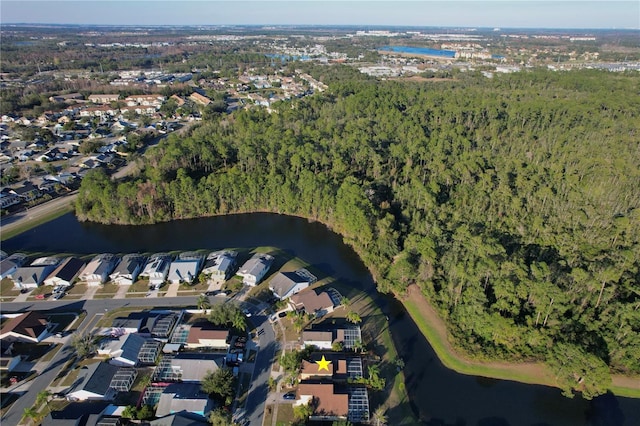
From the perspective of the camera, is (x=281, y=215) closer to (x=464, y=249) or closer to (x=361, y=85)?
(x=464, y=249)

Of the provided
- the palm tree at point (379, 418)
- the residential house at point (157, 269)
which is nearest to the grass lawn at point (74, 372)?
the residential house at point (157, 269)

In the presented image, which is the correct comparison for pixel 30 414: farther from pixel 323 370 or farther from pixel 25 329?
pixel 323 370

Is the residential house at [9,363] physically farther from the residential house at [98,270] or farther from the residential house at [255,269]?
the residential house at [255,269]

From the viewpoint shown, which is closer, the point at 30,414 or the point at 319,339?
the point at 30,414

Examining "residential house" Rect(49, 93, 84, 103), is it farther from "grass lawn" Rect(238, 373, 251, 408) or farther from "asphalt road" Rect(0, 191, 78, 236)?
"grass lawn" Rect(238, 373, 251, 408)

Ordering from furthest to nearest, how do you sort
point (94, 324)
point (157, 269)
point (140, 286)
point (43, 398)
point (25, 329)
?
point (157, 269)
point (140, 286)
point (94, 324)
point (25, 329)
point (43, 398)

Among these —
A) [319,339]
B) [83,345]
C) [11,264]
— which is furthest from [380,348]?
[11,264]
